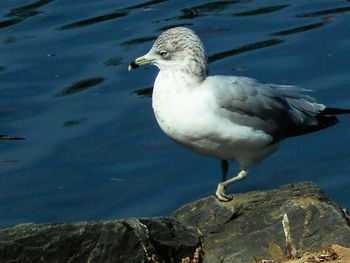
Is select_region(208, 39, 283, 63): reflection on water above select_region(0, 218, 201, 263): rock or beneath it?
beneath

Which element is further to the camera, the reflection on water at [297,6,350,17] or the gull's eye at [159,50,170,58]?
the reflection on water at [297,6,350,17]

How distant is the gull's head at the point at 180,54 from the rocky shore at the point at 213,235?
0.95 meters

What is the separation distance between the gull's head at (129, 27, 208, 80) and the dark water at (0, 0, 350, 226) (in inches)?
92.4

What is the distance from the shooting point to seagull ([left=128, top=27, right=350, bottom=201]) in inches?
356

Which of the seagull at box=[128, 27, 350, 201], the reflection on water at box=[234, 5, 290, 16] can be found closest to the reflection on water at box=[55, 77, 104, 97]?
the reflection on water at box=[234, 5, 290, 16]

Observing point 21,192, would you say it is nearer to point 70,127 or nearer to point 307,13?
point 70,127

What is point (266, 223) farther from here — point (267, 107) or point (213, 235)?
point (267, 107)

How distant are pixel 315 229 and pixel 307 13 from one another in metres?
7.22

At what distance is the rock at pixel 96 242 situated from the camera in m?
7.51

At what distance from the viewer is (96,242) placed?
763cm

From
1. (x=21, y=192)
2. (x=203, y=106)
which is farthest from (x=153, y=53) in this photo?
(x=21, y=192)

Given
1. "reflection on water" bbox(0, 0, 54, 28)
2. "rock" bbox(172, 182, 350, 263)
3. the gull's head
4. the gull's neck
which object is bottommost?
"reflection on water" bbox(0, 0, 54, 28)

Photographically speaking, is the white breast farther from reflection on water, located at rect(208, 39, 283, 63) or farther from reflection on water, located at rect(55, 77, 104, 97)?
reflection on water, located at rect(208, 39, 283, 63)

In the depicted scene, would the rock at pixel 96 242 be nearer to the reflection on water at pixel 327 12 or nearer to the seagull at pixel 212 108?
the seagull at pixel 212 108
